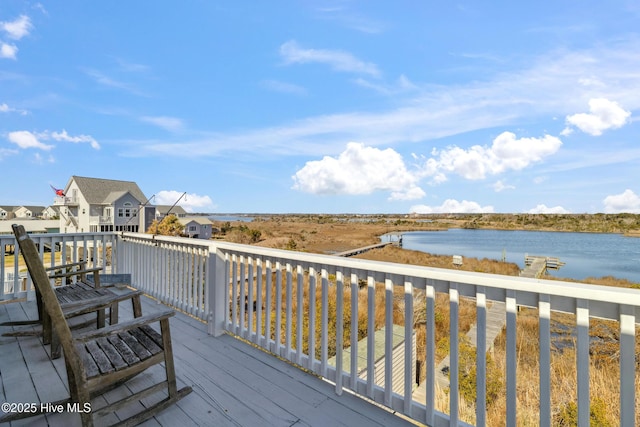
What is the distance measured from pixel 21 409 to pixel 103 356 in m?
0.73

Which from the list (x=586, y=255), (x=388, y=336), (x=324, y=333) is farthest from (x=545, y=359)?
(x=586, y=255)

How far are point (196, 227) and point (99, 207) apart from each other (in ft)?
24.8

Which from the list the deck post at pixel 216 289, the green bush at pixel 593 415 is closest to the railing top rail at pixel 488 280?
the deck post at pixel 216 289

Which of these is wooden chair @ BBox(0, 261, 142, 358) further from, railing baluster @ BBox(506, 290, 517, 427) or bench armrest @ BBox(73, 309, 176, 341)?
railing baluster @ BBox(506, 290, 517, 427)

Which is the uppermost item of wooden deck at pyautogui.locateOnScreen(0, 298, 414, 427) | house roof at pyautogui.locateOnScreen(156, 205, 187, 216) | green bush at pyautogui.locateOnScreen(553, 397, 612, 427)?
house roof at pyautogui.locateOnScreen(156, 205, 187, 216)

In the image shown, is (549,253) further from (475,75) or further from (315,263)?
(315,263)

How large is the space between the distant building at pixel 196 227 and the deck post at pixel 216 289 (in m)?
24.0

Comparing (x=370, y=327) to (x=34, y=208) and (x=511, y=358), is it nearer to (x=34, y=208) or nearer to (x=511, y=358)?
(x=511, y=358)

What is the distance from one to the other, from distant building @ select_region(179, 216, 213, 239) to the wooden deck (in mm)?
24247

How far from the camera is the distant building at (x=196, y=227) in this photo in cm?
2561

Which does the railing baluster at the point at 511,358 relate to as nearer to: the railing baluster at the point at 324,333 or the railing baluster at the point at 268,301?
the railing baluster at the point at 324,333

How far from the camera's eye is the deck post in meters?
2.81

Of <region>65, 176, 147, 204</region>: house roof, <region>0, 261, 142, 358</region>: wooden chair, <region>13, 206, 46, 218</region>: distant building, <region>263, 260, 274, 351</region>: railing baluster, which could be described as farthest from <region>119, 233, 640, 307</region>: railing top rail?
<region>13, 206, 46, 218</region>: distant building

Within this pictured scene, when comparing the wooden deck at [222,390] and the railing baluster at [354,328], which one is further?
the railing baluster at [354,328]
